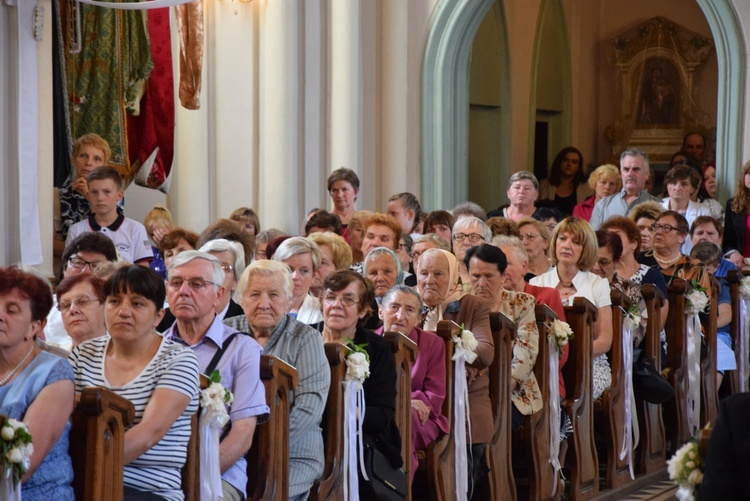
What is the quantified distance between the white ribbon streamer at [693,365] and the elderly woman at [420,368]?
247 cm

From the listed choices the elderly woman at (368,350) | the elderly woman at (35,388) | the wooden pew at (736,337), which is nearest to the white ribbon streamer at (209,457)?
the elderly woman at (35,388)

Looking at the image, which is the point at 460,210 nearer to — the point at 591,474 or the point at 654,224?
the point at 654,224

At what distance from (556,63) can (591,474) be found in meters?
8.99

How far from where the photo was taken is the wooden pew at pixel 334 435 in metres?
4.62

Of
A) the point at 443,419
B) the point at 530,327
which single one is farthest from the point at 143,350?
the point at 530,327

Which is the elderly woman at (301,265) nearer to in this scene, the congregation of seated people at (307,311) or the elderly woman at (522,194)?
the congregation of seated people at (307,311)

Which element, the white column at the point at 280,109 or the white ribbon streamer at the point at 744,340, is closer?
the white ribbon streamer at the point at 744,340

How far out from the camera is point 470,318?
18.4 feet

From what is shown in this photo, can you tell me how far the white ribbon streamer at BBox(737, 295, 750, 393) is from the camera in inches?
313

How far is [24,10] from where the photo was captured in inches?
269

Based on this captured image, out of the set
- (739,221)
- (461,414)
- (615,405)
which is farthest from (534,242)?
(739,221)

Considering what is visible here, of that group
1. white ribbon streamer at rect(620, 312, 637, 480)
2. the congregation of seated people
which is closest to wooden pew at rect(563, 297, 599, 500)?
the congregation of seated people

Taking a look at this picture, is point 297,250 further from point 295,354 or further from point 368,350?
point 295,354

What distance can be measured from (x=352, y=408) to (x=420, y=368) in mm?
687
